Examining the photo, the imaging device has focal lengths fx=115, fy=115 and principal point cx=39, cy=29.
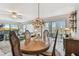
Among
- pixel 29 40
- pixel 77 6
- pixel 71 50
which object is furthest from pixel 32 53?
pixel 77 6

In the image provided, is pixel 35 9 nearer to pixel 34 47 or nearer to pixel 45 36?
pixel 45 36

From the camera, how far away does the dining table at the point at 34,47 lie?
1904mm

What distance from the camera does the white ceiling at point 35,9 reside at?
6.13ft

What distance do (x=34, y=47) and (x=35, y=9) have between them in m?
0.63

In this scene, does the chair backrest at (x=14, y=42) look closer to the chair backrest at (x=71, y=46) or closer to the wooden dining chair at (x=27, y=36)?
the wooden dining chair at (x=27, y=36)

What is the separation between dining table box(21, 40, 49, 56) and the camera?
6.25 feet

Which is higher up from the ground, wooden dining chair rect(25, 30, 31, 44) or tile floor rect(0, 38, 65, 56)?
wooden dining chair rect(25, 30, 31, 44)

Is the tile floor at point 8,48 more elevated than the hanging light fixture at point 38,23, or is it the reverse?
the hanging light fixture at point 38,23

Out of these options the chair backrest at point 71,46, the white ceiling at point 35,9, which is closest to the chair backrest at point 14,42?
the white ceiling at point 35,9

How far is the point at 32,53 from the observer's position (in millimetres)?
1940

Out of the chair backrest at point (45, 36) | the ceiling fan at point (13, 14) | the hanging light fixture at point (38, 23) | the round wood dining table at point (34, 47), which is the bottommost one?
the round wood dining table at point (34, 47)

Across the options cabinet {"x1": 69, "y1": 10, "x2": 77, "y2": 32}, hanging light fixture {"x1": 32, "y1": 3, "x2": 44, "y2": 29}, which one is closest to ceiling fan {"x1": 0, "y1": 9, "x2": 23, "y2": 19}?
hanging light fixture {"x1": 32, "y1": 3, "x2": 44, "y2": 29}

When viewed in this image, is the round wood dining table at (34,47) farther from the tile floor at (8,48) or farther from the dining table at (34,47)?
the tile floor at (8,48)

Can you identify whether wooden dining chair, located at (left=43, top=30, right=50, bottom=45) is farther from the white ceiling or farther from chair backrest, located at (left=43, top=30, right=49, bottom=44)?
the white ceiling
